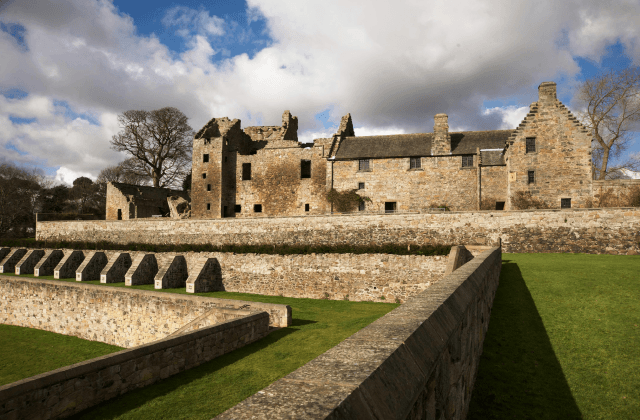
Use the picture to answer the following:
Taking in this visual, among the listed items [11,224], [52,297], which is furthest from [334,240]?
[11,224]

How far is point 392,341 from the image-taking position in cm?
222

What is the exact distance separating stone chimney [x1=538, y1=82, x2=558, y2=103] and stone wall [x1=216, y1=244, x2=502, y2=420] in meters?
29.3

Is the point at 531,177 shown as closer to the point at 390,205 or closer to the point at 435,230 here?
the point at 435,230

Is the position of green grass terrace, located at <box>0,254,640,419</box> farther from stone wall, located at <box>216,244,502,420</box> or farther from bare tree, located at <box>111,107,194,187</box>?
bare tree, located at <box>111,107,194,187</box>

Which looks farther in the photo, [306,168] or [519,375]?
[306,168]

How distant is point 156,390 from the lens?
734 centimetres

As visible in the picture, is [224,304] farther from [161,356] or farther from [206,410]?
[206,410]

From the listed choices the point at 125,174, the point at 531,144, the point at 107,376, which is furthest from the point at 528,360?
the point at 125,174

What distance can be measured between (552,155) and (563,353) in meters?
25.0

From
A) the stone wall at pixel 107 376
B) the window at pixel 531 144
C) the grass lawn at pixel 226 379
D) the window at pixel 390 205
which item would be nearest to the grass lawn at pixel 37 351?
the stone wall at pixel 107 376

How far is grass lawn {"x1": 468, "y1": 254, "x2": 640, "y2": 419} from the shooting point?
4367 mm

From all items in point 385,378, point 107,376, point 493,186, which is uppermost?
point 493,186

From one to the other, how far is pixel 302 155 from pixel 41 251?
82.8ft

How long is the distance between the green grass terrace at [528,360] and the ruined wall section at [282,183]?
23930mm
